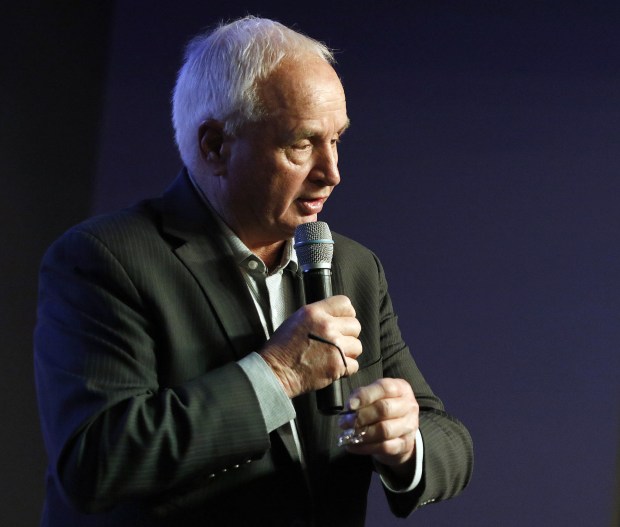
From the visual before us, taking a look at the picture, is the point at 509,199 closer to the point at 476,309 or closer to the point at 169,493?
the point at 476,309

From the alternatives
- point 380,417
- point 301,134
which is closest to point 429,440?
point 380,417

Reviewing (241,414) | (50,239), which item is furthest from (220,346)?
(50,239)

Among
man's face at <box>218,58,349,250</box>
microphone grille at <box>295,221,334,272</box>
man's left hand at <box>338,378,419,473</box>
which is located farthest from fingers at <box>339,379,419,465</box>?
man's face at <box>218,58,349,250</box>

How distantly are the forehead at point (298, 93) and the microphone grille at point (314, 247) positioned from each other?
0.87 feet

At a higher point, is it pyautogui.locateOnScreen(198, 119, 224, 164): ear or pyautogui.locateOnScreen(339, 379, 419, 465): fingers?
pyautogui.locateOnScreen(198, 119, 224, 164): ear

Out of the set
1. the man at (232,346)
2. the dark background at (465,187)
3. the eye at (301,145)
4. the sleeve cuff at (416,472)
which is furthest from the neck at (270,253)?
the dark background at (465,187)

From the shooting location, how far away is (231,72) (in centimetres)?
170

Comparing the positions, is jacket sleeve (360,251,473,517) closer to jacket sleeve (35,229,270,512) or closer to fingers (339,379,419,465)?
fingers (339,379,419,465)

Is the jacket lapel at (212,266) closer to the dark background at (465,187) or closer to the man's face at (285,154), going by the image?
the man's face at (285,154)

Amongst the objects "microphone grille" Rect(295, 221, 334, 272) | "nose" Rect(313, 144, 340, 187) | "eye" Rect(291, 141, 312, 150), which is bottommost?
"microphone grille" Rect(295, 221, 334, 272)

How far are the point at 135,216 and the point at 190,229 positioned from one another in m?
0.11

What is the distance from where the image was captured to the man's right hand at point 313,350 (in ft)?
4.60

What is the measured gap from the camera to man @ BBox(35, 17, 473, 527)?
137cm

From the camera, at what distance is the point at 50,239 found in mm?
2867
